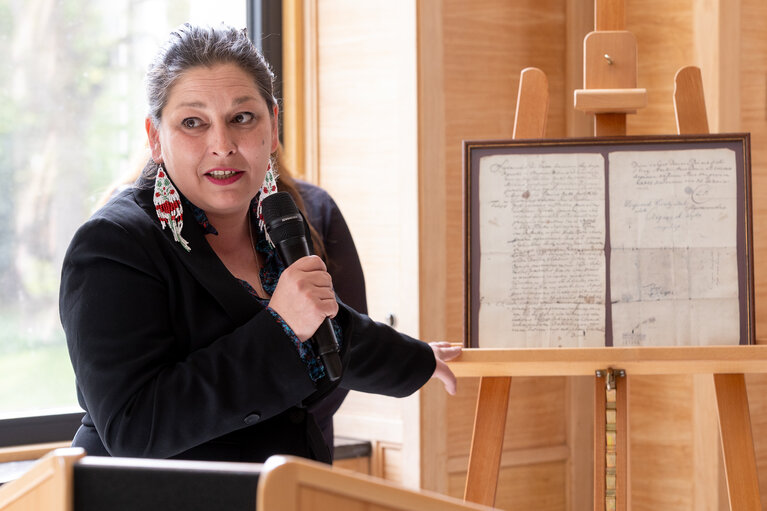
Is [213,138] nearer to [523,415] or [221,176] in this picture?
[221,176]

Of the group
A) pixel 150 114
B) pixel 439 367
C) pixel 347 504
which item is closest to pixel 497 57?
pixel 439 367

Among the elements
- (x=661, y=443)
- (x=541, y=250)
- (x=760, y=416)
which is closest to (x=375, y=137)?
(x=541, y=250)

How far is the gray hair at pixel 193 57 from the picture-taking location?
4.89 ft

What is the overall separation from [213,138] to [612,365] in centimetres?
99

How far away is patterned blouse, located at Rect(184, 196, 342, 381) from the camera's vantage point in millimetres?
1362

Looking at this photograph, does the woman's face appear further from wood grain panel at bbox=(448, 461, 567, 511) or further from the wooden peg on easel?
wood grain panel at bbox=(448, 461, 567, 511)

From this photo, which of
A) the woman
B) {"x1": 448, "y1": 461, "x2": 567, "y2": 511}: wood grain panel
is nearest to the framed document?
the woman

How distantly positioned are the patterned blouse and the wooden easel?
0.55m

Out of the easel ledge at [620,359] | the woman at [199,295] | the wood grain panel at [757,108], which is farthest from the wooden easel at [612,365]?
the wood grain panel at [757,108]

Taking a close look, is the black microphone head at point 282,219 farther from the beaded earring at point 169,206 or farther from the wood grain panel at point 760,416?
the wood grain panel at point 760,416

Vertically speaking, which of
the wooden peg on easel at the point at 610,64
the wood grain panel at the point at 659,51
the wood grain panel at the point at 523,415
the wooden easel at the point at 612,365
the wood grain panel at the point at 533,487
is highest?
the wood grain panel at the point at 659,51

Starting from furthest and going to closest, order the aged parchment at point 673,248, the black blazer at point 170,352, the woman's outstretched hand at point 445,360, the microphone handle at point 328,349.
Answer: the aged parchment at point 673,248
the woman's outstretched hand at point 445,360
the microphone handle at point 328,349
the black blazer at point 170,352

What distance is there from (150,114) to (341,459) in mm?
1745

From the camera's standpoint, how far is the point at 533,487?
310 cm
